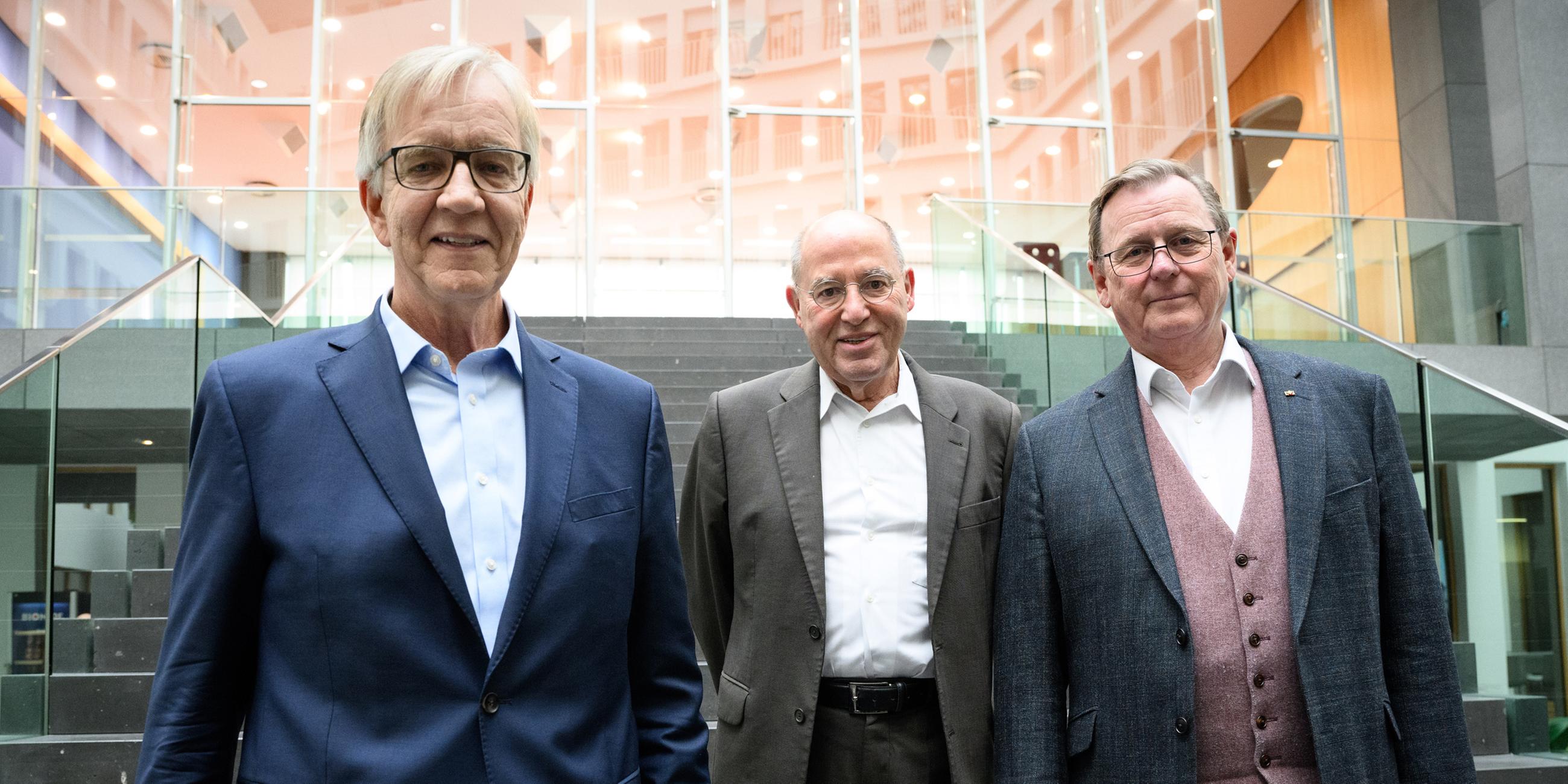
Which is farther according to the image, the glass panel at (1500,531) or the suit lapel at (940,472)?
the glass panel at (1500,531)

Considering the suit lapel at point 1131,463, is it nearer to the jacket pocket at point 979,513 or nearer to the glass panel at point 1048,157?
the jacket pocket at point 979,513

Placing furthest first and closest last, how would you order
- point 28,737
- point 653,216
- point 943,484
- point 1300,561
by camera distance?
point 653,216
point 28,737
point 943,484
point 1300,561

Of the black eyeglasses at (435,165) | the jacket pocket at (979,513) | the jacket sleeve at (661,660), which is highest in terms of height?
the black eyeglasses at (435,165)

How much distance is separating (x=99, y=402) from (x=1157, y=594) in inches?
155

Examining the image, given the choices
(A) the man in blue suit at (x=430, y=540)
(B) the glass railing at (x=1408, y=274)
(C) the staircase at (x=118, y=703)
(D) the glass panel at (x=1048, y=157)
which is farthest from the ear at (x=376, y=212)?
(D) the glass panel at (x=1048, y=157)

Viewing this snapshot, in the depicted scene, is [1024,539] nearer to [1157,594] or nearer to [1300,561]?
[1157,594]

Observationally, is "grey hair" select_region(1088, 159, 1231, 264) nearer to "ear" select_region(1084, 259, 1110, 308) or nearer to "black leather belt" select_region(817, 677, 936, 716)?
"ear" select_region(1084, 259, 1110, 308)

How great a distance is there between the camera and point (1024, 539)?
7.06 feet

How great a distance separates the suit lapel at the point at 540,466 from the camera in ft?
4.88

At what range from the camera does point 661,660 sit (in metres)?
1.68

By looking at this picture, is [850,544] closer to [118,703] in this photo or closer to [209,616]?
[209,616]

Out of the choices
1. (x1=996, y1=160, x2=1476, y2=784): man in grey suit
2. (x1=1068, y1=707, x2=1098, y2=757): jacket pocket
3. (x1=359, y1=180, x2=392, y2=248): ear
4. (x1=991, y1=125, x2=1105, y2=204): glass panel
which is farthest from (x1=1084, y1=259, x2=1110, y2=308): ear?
(x1=991, y1=125, x2=1105, y2=204): glass panel

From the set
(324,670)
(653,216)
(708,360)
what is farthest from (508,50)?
(324,670)

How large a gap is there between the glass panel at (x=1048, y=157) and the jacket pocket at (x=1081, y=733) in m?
10.6
